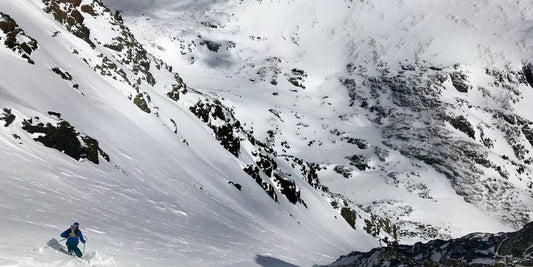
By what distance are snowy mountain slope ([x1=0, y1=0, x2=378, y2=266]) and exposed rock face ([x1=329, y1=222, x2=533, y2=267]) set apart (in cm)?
715

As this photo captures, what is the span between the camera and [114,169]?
1226 inches

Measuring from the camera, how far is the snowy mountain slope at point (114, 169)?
63.3 feet

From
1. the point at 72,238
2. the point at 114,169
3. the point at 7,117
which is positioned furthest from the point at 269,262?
the point at 7,117

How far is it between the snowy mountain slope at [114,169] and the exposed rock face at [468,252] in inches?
281

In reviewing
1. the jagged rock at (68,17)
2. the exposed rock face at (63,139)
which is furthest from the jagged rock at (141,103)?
the exposed rock face at (63,139)

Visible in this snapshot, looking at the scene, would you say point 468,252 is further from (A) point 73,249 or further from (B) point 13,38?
(B) point 13,38

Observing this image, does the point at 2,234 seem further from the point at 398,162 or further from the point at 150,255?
the point at 398,162

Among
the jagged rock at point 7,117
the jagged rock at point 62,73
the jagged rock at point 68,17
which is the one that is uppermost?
the jagged rock at point 68,17

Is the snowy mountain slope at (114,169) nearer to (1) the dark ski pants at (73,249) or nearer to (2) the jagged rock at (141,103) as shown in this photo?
(2) the jagged rock at (141,103)

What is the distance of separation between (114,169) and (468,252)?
2061 centimetres

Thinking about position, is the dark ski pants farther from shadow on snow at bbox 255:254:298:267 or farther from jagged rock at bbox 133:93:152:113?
jagged rock at bbox 133:93:152:113

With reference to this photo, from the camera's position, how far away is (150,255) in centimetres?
1934

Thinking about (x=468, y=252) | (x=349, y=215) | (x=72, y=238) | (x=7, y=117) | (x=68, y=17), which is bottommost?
(x=72, y=238)

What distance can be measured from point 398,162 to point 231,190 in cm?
15640
